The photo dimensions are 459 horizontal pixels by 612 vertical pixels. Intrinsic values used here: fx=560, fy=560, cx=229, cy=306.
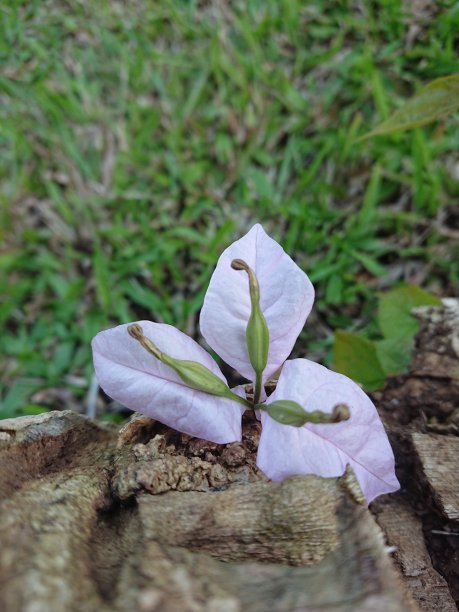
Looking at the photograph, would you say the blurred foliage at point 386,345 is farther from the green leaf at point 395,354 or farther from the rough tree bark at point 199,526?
the rough tree bark at point 199,526

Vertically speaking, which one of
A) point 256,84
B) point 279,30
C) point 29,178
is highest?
point 279,30

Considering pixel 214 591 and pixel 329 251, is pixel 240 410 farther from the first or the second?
pixel 329 251

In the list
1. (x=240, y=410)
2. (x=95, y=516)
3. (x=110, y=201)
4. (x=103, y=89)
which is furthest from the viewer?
(x=103, y=89)

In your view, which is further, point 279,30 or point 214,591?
point 279,30

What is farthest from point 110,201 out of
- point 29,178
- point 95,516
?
point 95,516

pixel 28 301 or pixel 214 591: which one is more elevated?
pixel 214 591

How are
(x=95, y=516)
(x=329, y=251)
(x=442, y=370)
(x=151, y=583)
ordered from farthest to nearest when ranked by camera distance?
(x=329, y=251), (x=442, y=370), (x=95, y=516), (x=151, y=583)

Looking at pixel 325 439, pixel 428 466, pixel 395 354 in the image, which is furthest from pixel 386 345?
pixel 325 439

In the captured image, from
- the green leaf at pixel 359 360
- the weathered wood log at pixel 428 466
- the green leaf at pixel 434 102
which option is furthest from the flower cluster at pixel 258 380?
the green leaf at pixel 434 102
